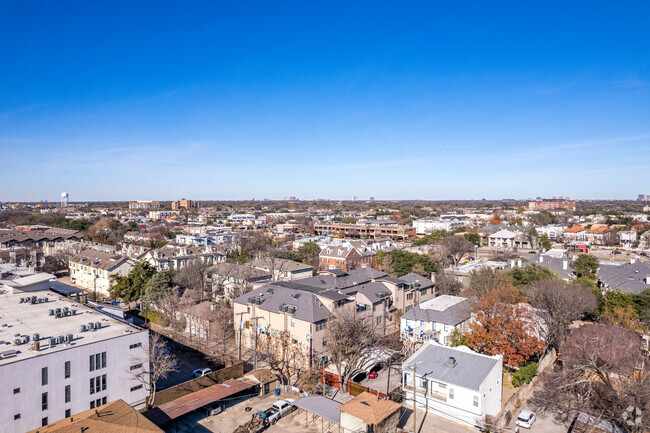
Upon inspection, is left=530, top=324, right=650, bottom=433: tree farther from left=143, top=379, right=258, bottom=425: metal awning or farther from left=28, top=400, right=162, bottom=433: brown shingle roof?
left=28, top=400, right=162, bottom=433: brown shingle roof

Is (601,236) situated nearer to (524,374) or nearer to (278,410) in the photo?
(524,374)

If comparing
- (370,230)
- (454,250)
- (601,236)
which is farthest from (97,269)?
(601,236)

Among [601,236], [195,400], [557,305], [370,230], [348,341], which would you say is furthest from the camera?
[370,230]

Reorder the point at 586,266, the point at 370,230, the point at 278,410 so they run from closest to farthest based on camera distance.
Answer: the point at 278,410
the point at 586,266
the point at 370,230

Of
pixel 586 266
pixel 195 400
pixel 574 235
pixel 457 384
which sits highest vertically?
pixel 586 266

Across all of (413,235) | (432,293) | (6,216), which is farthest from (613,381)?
(6,216)

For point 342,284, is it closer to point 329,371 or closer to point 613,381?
point 329,371

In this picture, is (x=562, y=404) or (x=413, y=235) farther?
(x=413, y=235)
